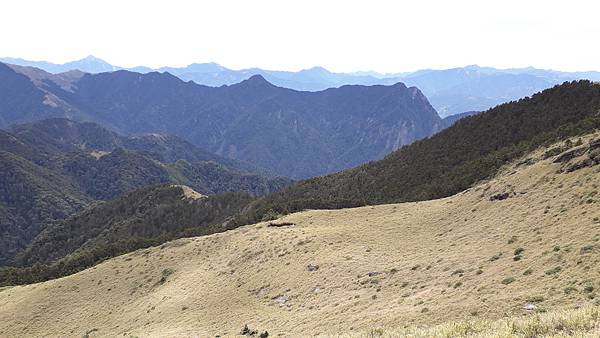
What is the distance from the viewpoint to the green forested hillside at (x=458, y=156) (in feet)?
315

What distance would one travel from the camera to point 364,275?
145ft

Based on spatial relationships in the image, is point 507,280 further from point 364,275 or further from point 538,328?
point 364,275

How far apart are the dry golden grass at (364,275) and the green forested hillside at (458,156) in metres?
27.8

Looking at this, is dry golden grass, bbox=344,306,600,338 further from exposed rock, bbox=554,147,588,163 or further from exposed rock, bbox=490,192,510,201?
exposed rock, bbox=554,147,588,163

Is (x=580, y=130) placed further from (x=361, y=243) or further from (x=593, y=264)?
(x=593, y=264)

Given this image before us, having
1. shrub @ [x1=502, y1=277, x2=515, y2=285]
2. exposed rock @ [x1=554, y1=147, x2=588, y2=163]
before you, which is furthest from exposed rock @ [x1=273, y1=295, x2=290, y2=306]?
exposed rock @ [x1=554, y1=147, x2=588, y2=163]

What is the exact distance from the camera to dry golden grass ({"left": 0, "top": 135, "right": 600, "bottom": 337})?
2857 cm

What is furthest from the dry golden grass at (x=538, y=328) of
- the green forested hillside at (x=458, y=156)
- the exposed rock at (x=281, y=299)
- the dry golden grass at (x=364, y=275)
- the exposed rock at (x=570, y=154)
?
the green forested hillside at (x=458, y=156)

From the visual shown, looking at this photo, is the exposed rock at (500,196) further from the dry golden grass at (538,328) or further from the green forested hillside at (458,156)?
the dry golden grass at (538,328)

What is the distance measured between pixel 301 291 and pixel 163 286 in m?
28.0

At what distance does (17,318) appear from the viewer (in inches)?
2677

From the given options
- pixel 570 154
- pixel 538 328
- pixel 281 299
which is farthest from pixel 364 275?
pixel 570 154

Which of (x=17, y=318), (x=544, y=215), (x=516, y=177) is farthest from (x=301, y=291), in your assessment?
(x=17, y=318)

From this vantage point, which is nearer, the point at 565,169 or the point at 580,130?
the point at 565,169
